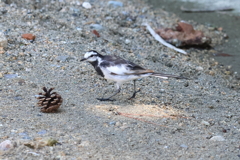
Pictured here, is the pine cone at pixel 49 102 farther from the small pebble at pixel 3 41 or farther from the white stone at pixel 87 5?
the white stone at pixel 87 5

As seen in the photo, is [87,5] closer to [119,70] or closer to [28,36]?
[28,36]

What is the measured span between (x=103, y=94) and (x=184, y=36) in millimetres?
3448

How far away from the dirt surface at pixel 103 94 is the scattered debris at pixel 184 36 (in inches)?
15.2

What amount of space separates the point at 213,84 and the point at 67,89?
256cm

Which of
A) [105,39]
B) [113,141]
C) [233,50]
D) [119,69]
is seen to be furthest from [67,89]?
[233,50]

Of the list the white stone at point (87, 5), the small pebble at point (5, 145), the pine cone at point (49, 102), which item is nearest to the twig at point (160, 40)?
the white stone at point (87, 5)

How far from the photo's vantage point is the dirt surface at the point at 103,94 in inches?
157

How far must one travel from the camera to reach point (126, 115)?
482cm

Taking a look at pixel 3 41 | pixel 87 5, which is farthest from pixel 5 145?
pixel 87 5

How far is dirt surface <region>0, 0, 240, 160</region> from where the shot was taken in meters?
3.99

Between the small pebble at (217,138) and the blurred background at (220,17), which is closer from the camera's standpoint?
the small pebble at (217,138)

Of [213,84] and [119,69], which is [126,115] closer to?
[119,69]

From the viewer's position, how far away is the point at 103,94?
5543mm

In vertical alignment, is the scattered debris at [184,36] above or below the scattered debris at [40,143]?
above
